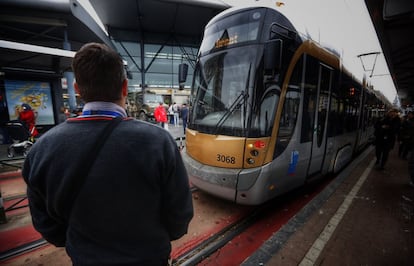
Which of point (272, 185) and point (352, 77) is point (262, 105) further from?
point (352, 77)

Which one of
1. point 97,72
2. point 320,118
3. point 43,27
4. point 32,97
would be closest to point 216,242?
point 97,72

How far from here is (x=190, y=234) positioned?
9.67 feet

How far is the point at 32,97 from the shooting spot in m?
7.97

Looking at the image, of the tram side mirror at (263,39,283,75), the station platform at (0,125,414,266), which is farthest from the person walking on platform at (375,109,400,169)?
the tram side mirror at (263,39,283,75)

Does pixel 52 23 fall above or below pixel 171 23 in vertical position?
below

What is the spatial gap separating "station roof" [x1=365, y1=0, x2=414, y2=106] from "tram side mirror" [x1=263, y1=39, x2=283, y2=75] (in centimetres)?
585

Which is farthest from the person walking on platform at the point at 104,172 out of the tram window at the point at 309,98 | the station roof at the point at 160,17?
the station roof at the point at 160,17

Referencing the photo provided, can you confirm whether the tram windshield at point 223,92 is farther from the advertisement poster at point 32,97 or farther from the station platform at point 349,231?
the advertisement poster at point 32,97

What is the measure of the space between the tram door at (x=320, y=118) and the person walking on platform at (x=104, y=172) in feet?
12.2

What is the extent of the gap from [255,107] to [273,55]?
0.79 m

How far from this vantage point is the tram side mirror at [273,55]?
8.89 feet

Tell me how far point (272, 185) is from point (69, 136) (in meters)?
2.91

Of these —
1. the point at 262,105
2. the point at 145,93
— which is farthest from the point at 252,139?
the point at 145,93

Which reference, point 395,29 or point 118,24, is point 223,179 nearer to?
point 395,29
